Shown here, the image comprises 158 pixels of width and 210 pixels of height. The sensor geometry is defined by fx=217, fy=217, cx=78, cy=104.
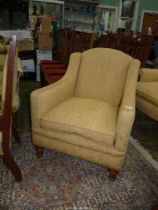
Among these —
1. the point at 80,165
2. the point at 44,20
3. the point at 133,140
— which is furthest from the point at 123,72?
the point at 44,20

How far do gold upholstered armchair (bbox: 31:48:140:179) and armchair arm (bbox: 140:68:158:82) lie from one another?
0.81 metres

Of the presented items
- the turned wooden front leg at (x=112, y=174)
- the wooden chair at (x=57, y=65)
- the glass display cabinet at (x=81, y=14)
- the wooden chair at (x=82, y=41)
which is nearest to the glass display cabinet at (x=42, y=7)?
the glass display cabinet at (x=81, y=14)

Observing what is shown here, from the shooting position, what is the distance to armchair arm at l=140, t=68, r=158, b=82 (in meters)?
2.78

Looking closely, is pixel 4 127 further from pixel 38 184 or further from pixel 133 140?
pixel 133 140

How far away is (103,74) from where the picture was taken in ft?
6.95

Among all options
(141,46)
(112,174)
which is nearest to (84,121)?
(112,174)

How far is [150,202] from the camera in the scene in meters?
1.57

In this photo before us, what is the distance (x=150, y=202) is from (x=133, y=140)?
83 cm

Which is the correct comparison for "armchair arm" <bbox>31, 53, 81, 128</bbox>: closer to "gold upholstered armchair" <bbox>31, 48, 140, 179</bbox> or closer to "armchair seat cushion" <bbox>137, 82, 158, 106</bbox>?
"gold upholstered armchair" <bbox>31, 48, 140, 179</bbox>

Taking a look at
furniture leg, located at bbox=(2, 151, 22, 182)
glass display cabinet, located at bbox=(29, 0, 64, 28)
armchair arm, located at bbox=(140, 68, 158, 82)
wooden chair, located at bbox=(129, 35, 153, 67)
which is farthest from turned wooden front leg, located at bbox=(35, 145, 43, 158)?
glass display cabinet, located at bbox=(29, 0, 64, 28)

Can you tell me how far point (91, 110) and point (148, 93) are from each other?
0.92 meters

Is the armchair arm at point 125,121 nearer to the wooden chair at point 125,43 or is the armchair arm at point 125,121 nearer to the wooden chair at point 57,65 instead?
the wooden chair at point 57,65

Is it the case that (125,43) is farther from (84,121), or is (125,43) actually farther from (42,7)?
(84,121)

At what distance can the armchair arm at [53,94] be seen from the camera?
1.71 metres
